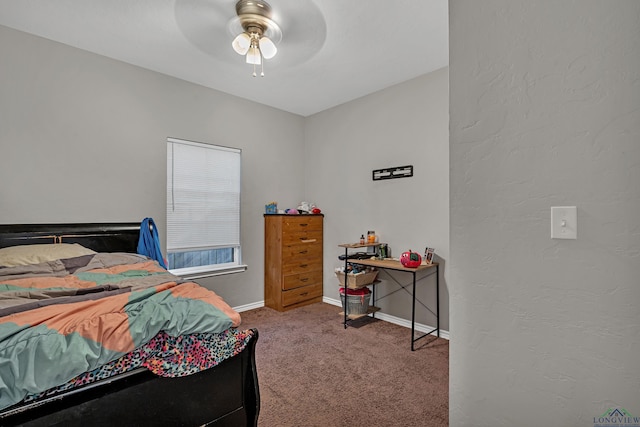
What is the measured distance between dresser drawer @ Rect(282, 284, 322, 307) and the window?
2.05ft

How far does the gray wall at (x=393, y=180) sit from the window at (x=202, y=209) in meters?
1.15

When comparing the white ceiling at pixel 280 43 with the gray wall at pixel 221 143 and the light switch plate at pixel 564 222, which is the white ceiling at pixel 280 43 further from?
the light switch plate at pixel 564 222

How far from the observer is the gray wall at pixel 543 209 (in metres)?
0.86

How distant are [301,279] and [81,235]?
2.26m

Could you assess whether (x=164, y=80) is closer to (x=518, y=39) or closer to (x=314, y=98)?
(x=314, y=98)

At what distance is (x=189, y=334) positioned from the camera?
1.37m

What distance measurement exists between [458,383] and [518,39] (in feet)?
3.95

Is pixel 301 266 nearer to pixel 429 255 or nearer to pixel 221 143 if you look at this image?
pixel 429 255

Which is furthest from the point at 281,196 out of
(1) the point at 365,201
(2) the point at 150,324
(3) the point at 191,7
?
(2) the point at 150,324

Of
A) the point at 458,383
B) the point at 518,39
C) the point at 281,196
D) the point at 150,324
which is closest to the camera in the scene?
the point at 518,39

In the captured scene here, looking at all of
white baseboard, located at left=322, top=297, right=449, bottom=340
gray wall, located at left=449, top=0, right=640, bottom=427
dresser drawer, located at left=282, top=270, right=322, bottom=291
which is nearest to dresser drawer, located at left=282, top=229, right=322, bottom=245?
dresser drawer, located at left=282, top=270, right=322, bottom=291

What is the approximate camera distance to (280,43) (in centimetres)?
257

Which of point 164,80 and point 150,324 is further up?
point 164,80

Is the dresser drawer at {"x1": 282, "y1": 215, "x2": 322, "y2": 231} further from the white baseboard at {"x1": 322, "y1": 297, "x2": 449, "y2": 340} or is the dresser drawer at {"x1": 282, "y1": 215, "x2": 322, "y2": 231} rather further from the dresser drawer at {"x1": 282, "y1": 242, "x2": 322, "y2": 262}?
the white baseboard at {"x1": 322, "y1": 297, "x2": 449, "y2": 340}
